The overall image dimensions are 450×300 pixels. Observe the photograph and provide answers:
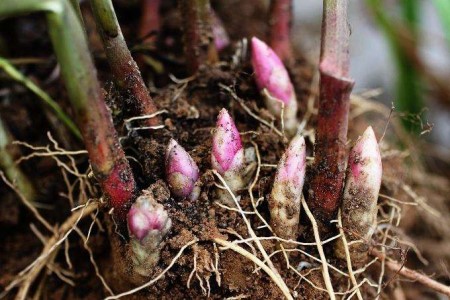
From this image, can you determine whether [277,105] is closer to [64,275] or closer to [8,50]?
[64,275]

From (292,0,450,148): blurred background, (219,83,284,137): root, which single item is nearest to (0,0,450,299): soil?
(219,83,284,137): root

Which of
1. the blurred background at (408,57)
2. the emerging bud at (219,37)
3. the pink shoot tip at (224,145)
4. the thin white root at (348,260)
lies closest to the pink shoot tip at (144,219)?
the pink shoot tip at (224,145)

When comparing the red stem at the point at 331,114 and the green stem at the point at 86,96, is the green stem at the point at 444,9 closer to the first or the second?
the red stem at the point at 331,114

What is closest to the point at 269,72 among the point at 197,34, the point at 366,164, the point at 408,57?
the point at 197,34

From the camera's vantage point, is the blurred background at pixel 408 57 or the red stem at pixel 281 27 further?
the blurred background at pixel 408 57

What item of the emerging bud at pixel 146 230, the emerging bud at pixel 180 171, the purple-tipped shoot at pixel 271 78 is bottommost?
the emerging bud at pixel 146 230

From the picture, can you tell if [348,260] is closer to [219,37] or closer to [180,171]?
[180,171]

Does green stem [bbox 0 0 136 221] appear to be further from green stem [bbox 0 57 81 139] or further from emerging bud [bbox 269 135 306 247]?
green stem [bbox 0 57 81 139]
